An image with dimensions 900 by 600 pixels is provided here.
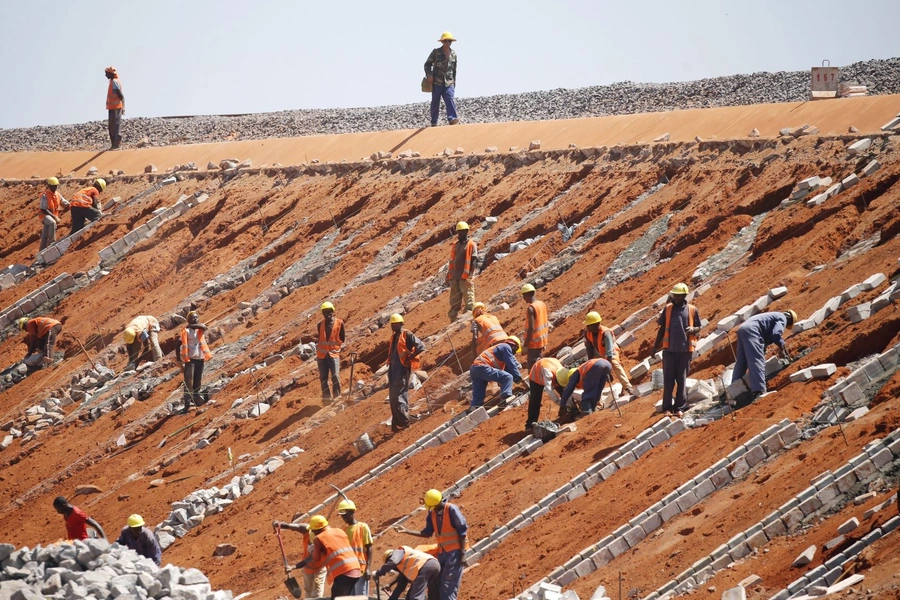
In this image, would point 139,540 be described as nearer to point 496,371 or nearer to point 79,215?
point 496,371

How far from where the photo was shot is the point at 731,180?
736 inches

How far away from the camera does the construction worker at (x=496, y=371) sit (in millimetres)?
14992

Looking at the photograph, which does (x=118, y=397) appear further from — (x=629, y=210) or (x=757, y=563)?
(x=757, y=563)

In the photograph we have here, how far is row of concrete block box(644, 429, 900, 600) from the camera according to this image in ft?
33.6

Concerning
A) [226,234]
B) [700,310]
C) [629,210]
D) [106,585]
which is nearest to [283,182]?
[226,234]

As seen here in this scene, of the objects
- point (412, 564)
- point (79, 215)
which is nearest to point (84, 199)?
point (79, 215)

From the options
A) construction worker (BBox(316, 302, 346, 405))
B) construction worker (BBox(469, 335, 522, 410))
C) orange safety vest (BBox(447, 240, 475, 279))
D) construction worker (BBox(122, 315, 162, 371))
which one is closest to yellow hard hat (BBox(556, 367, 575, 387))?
construction worker (BBox(469, 335, 522, 410))

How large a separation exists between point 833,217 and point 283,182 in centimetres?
1382

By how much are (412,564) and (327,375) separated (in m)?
7.16

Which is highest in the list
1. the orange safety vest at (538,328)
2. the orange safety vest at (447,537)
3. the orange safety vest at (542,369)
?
the orange safety vest at (538,328)

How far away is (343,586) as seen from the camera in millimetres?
11391

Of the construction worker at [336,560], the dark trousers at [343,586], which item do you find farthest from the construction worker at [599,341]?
the dark trousers at [343,586]

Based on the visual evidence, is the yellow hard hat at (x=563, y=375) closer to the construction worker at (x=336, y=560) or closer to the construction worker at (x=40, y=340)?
the construction worker at (x=336, y=560)

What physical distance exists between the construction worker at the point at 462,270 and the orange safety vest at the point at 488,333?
7.32ft
